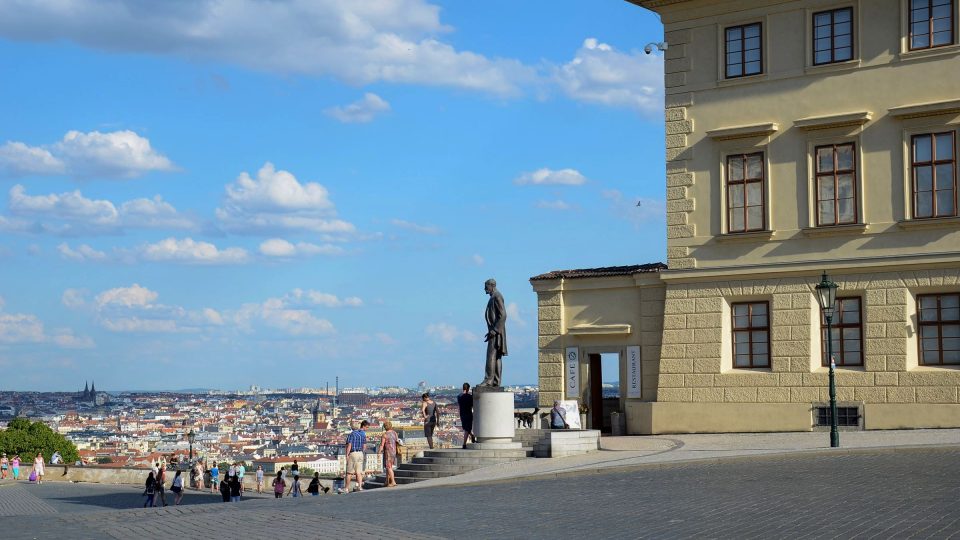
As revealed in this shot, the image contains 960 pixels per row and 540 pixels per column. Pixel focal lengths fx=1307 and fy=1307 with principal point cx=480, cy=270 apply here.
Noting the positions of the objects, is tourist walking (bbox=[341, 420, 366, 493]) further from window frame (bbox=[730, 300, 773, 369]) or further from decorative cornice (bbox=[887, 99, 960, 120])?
decorative cornice (bbox=[887, 99, 960, 120])

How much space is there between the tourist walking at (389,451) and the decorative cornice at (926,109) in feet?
43.2

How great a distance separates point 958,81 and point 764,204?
5.10m

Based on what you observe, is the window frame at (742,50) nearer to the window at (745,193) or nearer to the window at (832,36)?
the window at (832,36)

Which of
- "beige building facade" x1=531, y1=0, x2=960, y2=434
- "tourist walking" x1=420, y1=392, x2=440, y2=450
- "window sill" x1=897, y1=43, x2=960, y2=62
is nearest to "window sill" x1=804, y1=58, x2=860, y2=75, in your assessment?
"beige building facade" x1=531, y1=0, x2=960, y2=434

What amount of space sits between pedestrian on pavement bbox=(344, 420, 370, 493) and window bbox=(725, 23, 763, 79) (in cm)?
1239

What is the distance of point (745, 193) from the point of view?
3120cm

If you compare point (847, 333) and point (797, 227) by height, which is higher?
point (797, 227)

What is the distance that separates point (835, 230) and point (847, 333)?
2380 millimetres

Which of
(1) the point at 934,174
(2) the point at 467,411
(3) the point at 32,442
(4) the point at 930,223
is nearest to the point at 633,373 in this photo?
(2) the point at 467,411

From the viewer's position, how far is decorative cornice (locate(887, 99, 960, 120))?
28.3 metres

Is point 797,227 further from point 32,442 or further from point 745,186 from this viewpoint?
point 32,442

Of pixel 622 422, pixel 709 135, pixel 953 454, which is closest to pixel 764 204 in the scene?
pixel 709 135

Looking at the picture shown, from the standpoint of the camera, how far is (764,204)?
30.8 metres

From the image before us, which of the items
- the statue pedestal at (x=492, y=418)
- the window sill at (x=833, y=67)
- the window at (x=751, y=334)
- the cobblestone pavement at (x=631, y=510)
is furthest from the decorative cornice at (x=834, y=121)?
the cobblestone pavement at (x=631, y=510)
